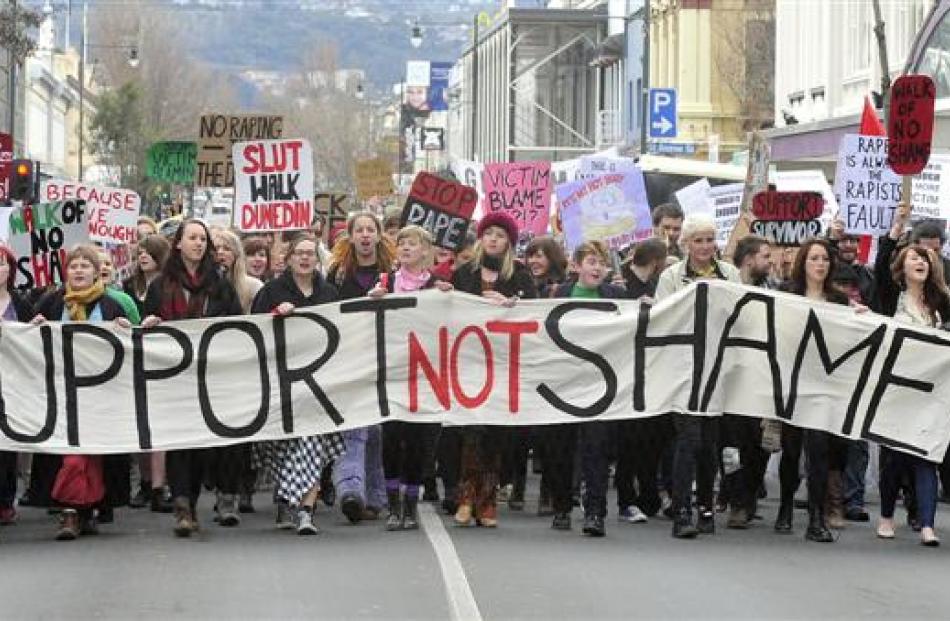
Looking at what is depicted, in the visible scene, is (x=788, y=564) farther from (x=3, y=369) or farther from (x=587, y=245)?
(x=3, y=369)

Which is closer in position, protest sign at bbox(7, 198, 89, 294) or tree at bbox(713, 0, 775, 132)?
protest sign at bbox(7, 198, 89, 294)

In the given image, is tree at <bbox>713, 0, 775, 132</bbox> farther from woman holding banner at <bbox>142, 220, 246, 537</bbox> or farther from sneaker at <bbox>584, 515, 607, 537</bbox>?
sneaker at <bbox>584, 515, 607, 537</bbox>

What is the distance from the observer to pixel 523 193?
24328mm

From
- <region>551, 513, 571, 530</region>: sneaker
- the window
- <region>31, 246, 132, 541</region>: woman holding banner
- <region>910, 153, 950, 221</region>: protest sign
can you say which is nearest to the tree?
the window

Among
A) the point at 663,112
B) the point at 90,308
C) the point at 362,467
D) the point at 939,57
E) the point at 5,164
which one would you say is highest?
the point at 663,112

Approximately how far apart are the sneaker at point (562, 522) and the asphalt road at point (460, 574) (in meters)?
0.20

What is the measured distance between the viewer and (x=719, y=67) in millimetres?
59500

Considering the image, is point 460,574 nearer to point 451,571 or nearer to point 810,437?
point 451,571

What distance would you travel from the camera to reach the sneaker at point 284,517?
1341cm

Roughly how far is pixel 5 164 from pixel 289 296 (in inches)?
416

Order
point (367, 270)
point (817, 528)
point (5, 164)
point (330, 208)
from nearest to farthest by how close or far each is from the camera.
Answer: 1. point (817, 528)
2. point (367, 270)
3. point (5, 164)
4. point (330, 208)

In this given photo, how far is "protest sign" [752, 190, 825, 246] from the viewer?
18.3m

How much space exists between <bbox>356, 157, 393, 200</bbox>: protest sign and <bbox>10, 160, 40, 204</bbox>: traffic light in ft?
13.4

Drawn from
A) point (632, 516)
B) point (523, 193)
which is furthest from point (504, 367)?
point (523, 193)
